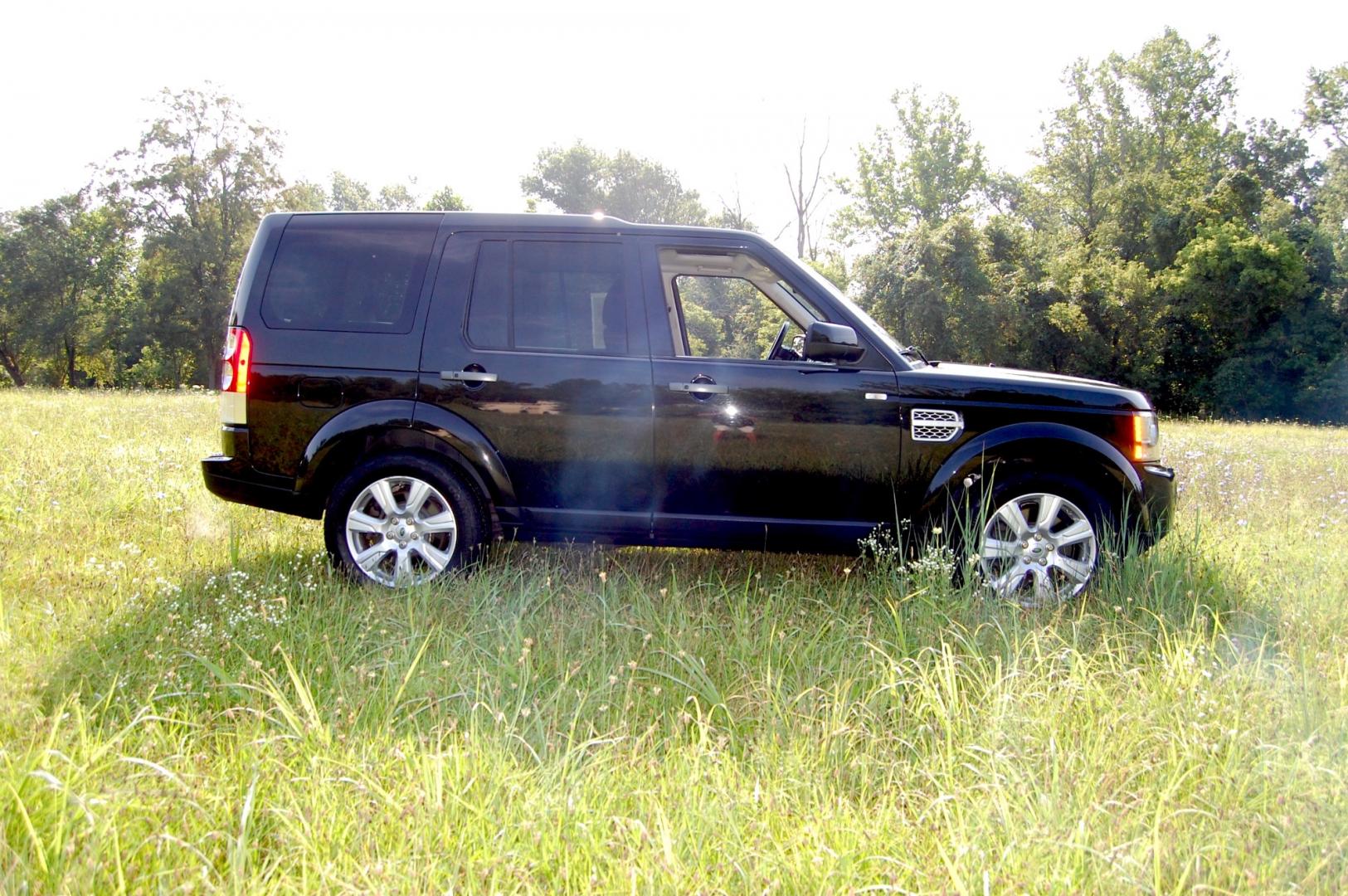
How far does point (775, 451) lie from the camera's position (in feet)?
14.9

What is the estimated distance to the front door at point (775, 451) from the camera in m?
4.52

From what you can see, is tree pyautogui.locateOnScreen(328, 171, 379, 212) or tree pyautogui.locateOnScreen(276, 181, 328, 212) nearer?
tree pyautogui.locateOnScreen(276, 181, 328, 212)

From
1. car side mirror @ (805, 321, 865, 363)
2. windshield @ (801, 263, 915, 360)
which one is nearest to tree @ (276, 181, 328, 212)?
windshield @ (801, 263, 915, 360)

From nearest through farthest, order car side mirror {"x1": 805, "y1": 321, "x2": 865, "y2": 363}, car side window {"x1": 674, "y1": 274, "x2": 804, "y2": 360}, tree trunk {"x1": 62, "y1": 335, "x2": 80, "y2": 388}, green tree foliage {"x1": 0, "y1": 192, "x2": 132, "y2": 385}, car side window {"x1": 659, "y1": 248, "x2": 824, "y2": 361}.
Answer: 1. car side mirror {"x1": 805, "y1": 321, "x2": 865, "y2": 363}
2. car side window {"x1": 659, "y1": 248, "x2": 824, "y2": 361}
3. car side window {"x1": 674, "y1": 274, "x2": 804, "y2": 360}
4. green tree foliage {"x1": 0, "y1": 192, "x2": 132, "y2": 385}
5. tree trunk {"x1": 62, "y1": 335, "x2": 80, "y2": 388}

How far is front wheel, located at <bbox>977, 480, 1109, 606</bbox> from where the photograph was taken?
4484 millimetres

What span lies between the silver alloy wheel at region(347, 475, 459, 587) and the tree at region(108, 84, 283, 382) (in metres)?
40.0

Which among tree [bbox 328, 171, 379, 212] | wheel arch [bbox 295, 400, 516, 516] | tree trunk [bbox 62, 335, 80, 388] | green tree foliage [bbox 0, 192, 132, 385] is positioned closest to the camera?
wheel arch [bbox 295, 400, 516, 516]

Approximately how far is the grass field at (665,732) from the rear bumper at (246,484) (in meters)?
0.33

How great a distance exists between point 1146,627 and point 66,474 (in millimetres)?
7929

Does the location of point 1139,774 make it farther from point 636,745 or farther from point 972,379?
point 972,379

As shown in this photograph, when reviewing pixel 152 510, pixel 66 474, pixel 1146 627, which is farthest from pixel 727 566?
pixel 66 474

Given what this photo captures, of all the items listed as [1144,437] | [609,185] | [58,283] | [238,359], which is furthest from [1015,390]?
[609,185]

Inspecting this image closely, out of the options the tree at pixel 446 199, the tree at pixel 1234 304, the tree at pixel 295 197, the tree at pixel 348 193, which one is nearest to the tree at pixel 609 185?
the tree at pixel 446 199

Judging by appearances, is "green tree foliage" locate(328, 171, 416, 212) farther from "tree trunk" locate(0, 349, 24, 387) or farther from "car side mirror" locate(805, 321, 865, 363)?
"car side mirror" locate(805, 321, 865, 363)
